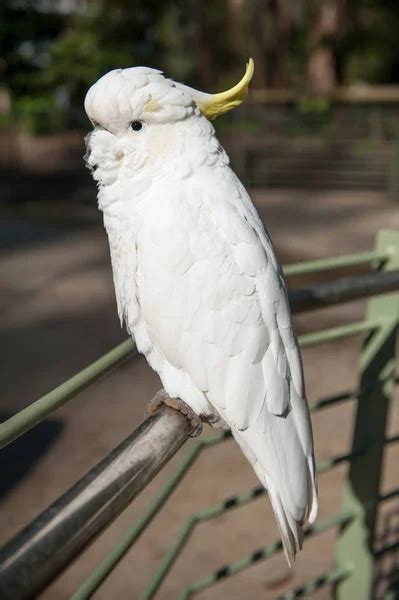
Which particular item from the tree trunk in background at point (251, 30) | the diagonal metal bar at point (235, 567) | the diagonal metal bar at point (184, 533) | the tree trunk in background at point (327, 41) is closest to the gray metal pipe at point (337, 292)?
the diagonal metal bar at point (184, 533)

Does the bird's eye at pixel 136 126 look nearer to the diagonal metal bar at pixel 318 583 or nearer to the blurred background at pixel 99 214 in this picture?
the diagonal metal bar at pixel 318 583

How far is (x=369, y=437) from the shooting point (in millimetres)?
1198

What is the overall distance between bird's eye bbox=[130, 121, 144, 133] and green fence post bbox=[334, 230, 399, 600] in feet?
1.57

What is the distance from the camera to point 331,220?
19.4ft

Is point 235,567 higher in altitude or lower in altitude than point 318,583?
higher

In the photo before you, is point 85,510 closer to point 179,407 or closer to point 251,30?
point 179,407

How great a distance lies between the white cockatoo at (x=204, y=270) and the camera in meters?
0.92

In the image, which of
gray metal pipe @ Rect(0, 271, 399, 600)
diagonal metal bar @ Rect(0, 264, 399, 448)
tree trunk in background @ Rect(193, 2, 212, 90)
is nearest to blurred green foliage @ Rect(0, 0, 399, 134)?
tree trunk in background @ Rect(193, 2, 212, 90)

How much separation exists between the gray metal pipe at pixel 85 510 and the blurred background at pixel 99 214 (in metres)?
1.22

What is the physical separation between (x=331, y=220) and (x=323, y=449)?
3830 millimetres

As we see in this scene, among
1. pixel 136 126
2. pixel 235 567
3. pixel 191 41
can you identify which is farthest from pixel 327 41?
pixel 235 567

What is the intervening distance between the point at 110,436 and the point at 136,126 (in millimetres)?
1602

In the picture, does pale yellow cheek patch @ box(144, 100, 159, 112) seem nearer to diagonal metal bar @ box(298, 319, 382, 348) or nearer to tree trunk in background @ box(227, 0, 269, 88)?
diagonal metal bar @ box(298, 319, 382, 348)

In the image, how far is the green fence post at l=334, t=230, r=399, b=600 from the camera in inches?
46.2
